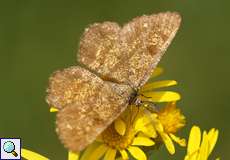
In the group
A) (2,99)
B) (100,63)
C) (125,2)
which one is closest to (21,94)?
(2,99)

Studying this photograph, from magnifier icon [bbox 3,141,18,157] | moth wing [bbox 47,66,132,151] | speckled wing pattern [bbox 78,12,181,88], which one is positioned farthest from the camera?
magnifier icon [bbox 3,141,18,157]

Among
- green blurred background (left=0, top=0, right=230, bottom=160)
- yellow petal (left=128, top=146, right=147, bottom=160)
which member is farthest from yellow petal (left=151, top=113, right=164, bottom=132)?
green blurred background (left=0, top=0, right=230, bottom=160)

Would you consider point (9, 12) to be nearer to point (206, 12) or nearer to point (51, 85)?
point (206, 12)

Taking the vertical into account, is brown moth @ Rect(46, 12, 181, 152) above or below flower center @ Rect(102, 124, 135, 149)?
above

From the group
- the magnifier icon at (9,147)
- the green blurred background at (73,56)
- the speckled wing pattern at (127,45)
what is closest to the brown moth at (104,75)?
the speckled wing pattern at (127,45)

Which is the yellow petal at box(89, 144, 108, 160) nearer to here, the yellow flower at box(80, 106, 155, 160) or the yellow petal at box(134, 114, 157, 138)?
the yellow flower at box(80, 106, 155, 160)

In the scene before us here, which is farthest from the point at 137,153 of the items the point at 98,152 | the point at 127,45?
the point at 127,45

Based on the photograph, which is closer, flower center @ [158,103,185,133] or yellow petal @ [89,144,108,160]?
yellow petal @ [89,144,108,160]
